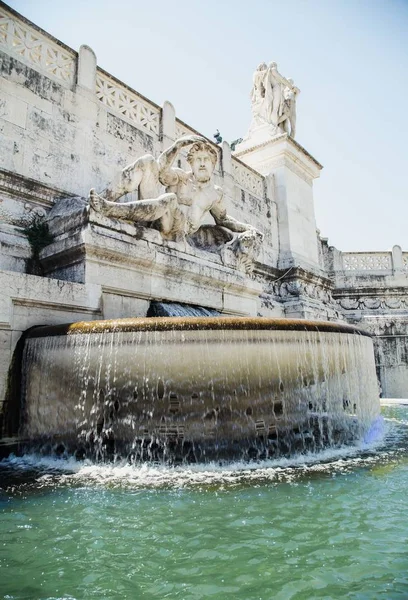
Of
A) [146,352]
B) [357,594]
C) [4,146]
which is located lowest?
[357,594]

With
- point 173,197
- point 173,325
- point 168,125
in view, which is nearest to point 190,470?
point 173,325

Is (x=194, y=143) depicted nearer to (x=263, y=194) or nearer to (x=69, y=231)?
(x=69, y=231)

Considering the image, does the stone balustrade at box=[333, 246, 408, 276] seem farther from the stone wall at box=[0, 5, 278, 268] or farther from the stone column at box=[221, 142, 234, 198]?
the stone wall at box=[0, 5, 278, 268]

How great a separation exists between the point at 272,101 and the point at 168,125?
576cm

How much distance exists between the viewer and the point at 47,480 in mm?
3330

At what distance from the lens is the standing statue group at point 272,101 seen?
13.5 meters

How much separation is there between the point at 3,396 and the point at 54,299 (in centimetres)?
117

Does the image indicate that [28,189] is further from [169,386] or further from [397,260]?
[397,260]

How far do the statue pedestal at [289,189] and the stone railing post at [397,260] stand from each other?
12.5 feet

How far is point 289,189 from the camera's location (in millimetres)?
12977

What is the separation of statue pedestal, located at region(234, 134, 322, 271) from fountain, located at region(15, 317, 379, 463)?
8.20m

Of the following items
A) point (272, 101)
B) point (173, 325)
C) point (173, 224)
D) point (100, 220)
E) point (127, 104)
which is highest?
point (272, 101)

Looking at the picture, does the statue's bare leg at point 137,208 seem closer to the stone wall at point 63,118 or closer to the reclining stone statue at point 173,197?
the reclining stone statue at point 173,197

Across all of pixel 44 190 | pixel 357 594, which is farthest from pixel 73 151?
pixel 357 594
